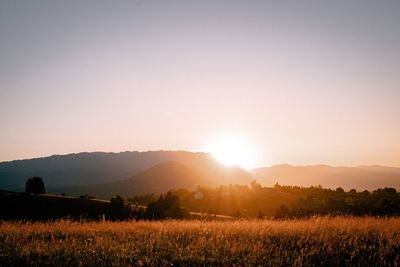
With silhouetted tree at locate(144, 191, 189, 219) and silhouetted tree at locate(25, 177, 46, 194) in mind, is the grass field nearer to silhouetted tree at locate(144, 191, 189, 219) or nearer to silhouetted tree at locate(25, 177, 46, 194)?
silhouetted tree at locate(144, 191, 189, 219)

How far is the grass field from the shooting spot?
28.6ft

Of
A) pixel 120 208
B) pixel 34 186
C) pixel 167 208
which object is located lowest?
pixel 120 208

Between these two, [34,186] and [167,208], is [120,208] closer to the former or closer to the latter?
[167,208]

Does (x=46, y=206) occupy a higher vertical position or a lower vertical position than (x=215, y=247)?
lower

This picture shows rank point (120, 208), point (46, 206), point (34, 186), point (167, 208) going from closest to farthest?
point (167, 208)
point (120, 208)
point (46, 206)
point (34, 186)

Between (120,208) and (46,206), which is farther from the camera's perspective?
(46,206)

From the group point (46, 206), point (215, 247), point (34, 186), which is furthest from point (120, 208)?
point (215, 247)

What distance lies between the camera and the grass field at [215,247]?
872cm

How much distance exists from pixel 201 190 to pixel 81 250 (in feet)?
512

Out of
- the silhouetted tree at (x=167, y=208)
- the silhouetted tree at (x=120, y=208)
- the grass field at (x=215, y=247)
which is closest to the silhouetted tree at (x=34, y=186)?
the silhouetted tree at (x=120, y=208)

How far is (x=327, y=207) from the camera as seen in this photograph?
88.4 m

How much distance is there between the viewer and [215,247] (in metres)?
9.80

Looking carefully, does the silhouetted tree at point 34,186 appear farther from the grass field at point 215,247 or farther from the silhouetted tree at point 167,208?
the grass field at point 215,247

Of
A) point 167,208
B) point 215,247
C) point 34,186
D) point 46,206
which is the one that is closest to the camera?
point 215,247
